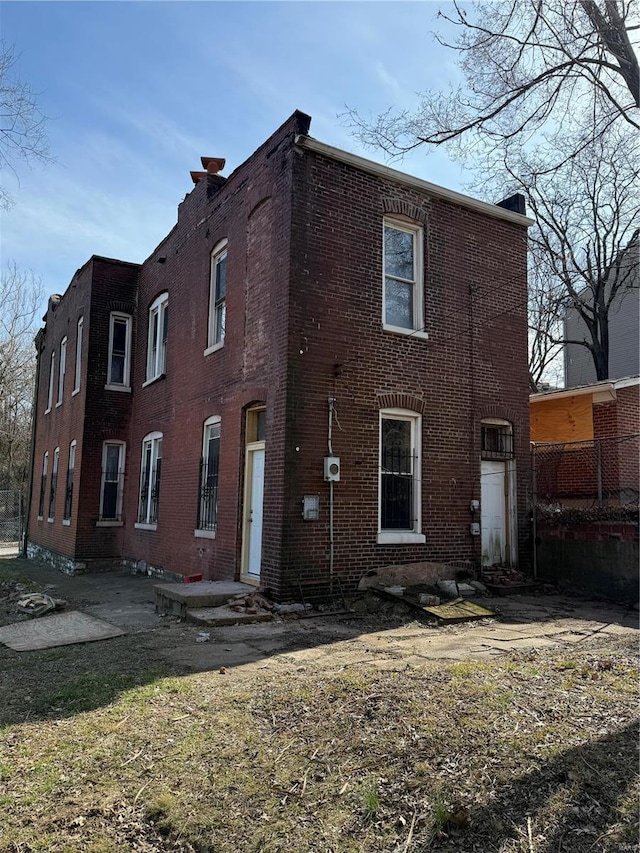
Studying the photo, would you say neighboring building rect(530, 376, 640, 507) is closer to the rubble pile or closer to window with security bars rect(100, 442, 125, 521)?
the rubble pile

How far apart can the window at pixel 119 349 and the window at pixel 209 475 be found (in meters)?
6.15

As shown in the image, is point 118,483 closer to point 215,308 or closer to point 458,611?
point 215,308

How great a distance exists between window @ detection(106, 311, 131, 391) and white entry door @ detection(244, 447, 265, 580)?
819cm

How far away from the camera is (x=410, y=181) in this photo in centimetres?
1115

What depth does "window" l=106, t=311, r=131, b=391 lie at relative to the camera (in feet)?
57.8

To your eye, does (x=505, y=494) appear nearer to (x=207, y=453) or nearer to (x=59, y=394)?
(x=207, y=453)

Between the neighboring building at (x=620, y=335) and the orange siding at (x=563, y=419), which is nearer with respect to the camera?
the orange siding at (x=563, y=419)

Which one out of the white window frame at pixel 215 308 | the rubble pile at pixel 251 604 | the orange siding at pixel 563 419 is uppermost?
the white window frame at pixel 215 308

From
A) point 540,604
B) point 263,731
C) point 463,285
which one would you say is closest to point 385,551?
point 540,604

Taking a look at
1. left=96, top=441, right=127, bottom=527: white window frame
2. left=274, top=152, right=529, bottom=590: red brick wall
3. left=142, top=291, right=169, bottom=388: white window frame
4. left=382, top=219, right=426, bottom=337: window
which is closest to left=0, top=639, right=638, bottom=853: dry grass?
left=274, top=152, right=529, bottom=590: red brick wall

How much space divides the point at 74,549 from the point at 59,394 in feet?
21.3

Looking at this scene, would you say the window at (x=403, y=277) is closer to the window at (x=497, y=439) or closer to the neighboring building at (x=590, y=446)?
the window at (x=497, y=439)

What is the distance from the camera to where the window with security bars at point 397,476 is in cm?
1045

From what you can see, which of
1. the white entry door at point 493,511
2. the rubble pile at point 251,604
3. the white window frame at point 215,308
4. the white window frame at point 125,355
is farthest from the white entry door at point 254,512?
the white window frame at point 125,355
